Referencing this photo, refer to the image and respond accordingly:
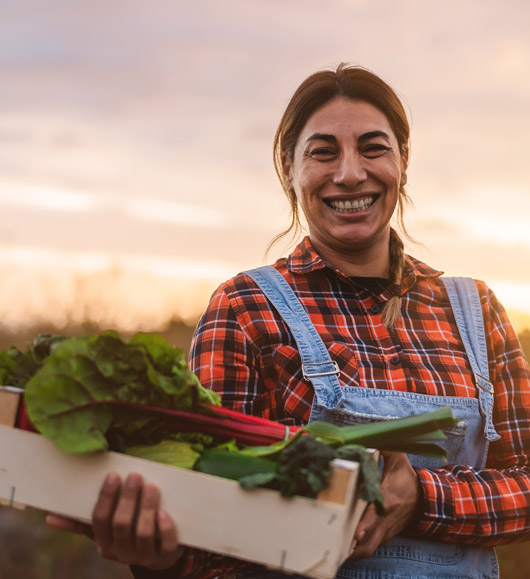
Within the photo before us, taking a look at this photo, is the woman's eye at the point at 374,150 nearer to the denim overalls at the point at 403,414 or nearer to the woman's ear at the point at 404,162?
the woman's ear at the point at 404,162

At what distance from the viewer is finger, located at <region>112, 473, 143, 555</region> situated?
5.36 ft

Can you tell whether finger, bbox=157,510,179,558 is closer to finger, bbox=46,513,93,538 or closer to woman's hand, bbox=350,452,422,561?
finger, bbox=46,513,93,538

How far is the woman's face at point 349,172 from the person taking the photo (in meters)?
2.60

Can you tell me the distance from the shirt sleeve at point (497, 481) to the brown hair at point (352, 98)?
43cm

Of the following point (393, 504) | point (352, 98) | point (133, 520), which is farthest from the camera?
point (352, 98)

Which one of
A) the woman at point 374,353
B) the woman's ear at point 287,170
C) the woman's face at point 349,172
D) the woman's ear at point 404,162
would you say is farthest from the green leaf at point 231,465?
the woman's ear at point 404,162

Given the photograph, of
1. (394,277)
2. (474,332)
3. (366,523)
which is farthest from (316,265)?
(366,523)

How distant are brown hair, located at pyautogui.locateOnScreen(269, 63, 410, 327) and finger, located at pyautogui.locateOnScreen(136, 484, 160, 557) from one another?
48.0 inches

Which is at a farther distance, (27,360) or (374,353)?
(374,353)

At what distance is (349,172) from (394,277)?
18.0 inches

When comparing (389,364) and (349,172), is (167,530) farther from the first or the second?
(349,172)

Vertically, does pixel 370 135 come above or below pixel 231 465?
above

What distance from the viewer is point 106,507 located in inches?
65.5

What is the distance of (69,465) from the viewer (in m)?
1.69
